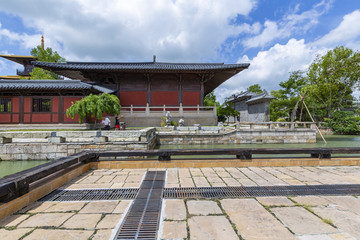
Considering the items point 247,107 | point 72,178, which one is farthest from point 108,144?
point 247,107

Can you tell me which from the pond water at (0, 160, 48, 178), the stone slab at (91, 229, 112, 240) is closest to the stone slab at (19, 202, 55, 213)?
the stone slab at (91, 229, 112, 240)

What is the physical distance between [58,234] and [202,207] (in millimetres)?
1701

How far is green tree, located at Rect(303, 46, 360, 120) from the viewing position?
18.1 metres

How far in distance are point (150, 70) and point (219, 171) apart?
1268cm

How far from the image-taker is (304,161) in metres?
4.36

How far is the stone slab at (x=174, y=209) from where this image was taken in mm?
2107

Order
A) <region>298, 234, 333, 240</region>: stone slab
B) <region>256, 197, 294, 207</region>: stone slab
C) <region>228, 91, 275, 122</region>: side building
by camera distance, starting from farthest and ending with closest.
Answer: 1. <region>228, 91, 275, 122</region>: side building
2. <region>256, 197, 294, 207</region>: stone slab
3. <region>298, 234, 333, 240</region>: stone slab

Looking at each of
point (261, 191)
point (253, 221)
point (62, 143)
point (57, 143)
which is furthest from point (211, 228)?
point (57, 143)

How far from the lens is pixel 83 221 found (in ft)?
6.63

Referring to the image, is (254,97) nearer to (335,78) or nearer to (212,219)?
(335,78)

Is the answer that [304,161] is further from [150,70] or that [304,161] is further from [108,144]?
[150,70]

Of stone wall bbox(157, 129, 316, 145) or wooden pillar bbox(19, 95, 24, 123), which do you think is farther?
wooden pillar bbox(19, 95, 24, 123)

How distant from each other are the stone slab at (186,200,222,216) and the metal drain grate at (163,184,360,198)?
7.9 inches

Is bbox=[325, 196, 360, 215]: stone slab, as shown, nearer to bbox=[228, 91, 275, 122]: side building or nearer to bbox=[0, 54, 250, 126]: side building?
bbox=[0, 54, 250, 126]: side building
